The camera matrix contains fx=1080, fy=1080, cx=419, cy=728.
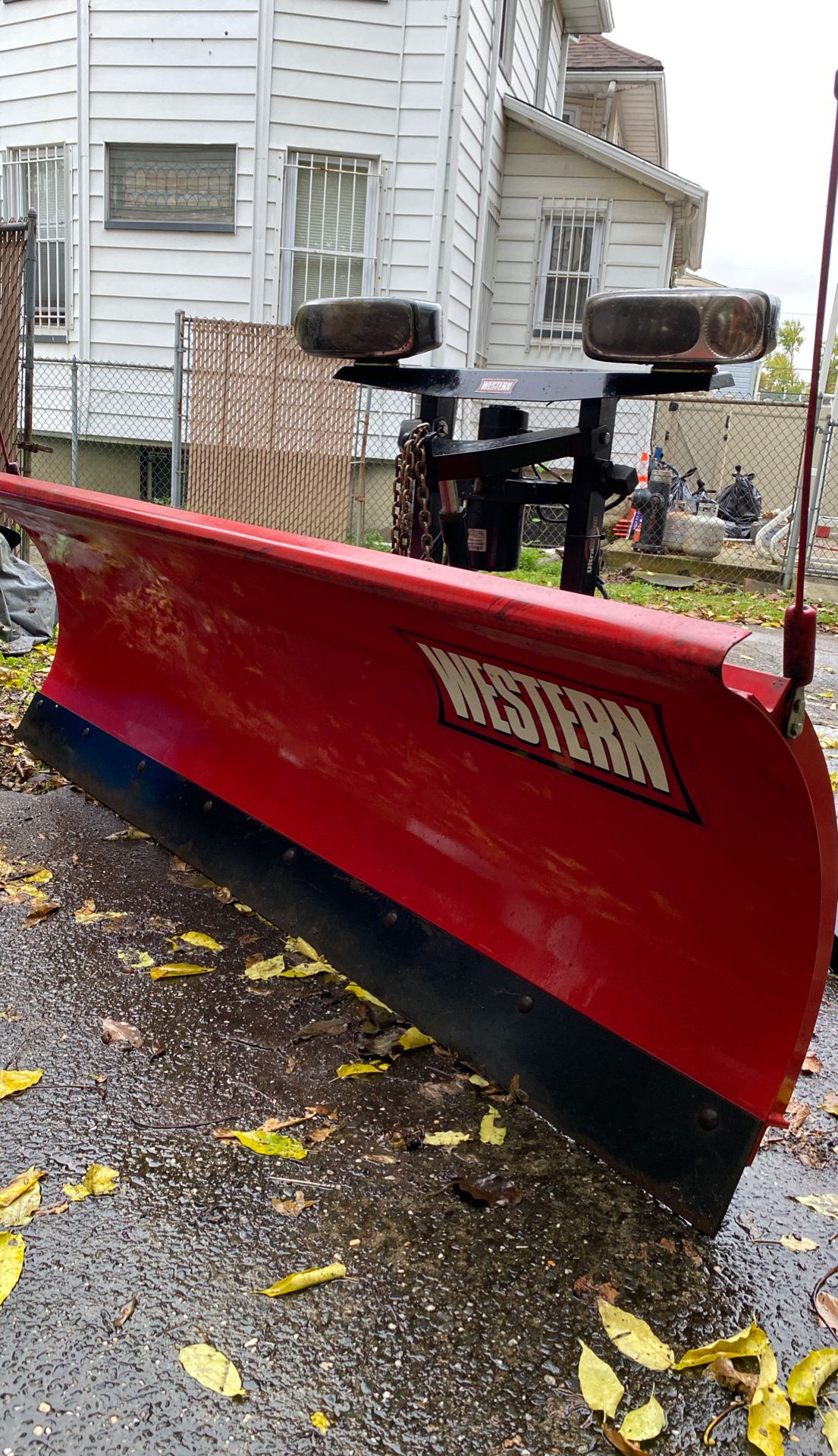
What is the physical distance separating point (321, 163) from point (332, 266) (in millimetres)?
922

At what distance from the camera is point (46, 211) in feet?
37.1

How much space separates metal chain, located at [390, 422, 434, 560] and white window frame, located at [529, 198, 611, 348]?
1018cm

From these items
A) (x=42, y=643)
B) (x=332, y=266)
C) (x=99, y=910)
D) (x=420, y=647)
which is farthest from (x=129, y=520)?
(x=332, y=266)

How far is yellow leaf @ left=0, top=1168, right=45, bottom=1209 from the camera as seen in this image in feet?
6.04

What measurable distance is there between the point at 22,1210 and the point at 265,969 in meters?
0.92

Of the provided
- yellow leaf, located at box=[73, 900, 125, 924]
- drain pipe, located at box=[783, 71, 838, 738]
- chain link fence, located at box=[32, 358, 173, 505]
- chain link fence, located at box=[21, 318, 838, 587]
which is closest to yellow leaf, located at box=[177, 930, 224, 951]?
yellow leaf, located at box=[73, 900, 125, 924]

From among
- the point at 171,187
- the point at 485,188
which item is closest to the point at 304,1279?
the point at 171,187

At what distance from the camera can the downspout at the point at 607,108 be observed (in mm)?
16625

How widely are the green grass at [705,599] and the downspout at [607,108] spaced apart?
9.55 metres

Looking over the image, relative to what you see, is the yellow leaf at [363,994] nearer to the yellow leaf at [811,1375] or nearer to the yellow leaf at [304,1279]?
the yellow leaf at [304,1279]

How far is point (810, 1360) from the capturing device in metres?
1.64

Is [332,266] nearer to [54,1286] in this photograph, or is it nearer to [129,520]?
[129,520]

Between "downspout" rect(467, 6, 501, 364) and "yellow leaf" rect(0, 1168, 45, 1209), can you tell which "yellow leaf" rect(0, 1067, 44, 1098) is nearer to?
"yellow leaf" rect(0, 1168, 45, 1209)

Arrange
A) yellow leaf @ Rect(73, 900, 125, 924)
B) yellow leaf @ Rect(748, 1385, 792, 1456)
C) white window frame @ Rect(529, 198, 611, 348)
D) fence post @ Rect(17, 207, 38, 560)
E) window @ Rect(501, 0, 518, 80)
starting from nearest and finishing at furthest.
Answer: yellow leaf @ Rect(748, 1385, 792, 1456)
yellow leaf @ Rect(73, 900, 125, 924)
fence post @ Rect(17, 207, 38, 560)
window @ Rect(501, 0, 518, 80)
white window frame @ Rect(529, 198, 611, 348)
